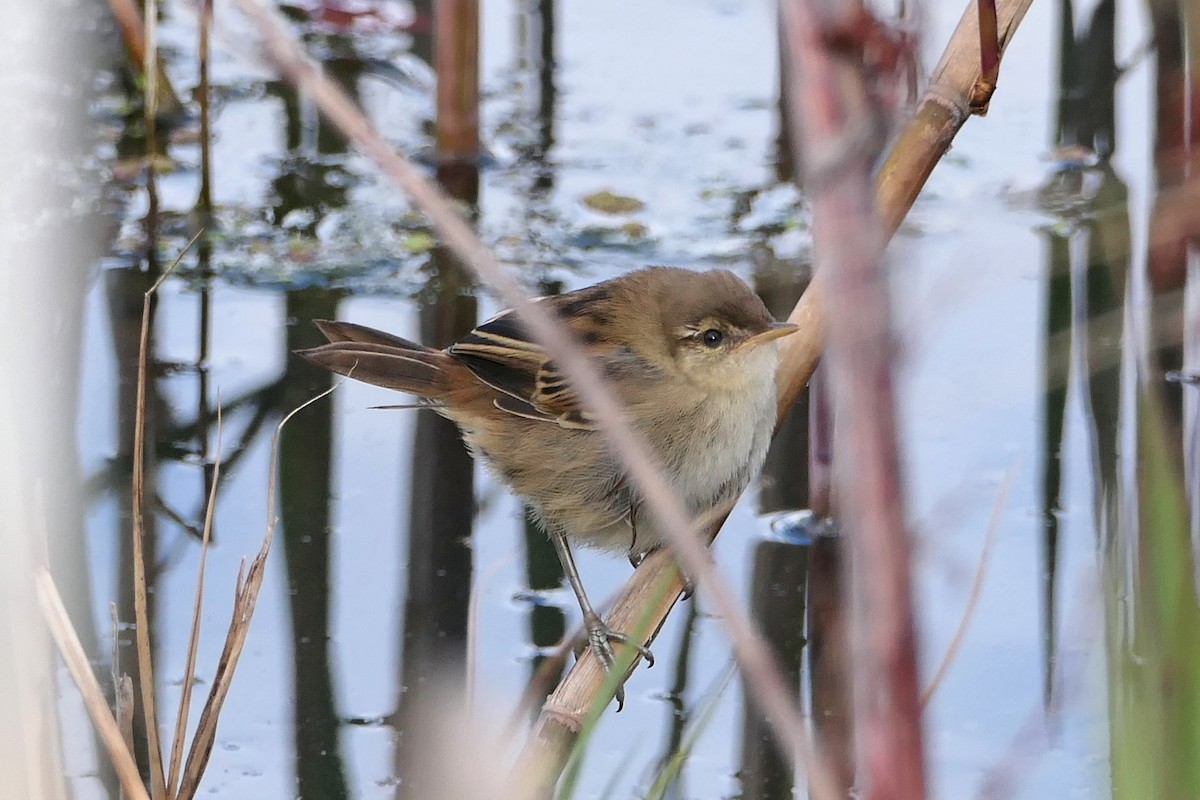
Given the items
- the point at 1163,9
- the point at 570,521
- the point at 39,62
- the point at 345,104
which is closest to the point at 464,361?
the point at 570,521

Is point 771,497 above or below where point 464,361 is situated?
below

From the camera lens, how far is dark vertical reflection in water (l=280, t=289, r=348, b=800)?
8.26 ft

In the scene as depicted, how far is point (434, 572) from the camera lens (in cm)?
297

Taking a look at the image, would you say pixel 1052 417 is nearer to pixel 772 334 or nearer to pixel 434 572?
pixel 772 334

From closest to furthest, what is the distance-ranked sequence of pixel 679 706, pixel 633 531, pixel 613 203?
pixel 633 531 → pixel 679 706 → pixel 613 203

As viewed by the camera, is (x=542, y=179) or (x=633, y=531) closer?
(x=633, y=531)

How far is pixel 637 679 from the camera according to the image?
2740 millimetres

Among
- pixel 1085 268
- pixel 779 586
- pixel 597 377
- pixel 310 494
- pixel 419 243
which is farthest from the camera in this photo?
pixel 419 243

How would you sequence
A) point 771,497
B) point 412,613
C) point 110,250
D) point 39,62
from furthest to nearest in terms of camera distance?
point 39,62
point 110,250
point 771,497
point 412,613

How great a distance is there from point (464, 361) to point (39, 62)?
310 cm

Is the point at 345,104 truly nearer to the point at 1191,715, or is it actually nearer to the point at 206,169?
the point at 1191,715

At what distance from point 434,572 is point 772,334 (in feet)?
3.16

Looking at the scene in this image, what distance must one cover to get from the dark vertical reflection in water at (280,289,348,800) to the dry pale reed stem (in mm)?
1765

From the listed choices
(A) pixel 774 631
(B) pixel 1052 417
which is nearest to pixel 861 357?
(A) pixel 774 631
